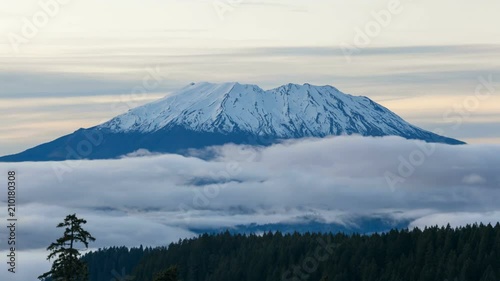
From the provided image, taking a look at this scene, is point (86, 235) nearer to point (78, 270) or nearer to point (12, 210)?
point (78, 270)

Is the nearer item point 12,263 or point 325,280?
point 325,280

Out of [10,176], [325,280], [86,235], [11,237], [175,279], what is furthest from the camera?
[10,176]

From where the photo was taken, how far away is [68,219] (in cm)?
7469

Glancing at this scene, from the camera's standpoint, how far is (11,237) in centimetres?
10000

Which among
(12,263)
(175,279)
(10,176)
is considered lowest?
(175,279)

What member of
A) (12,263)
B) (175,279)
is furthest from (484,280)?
(175,279)

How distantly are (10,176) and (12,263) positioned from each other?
744 centimetres

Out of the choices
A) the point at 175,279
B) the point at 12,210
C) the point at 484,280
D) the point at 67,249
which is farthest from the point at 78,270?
the point at 484,280

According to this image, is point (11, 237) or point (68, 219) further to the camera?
point (11, 237)

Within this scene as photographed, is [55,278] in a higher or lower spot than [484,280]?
lower

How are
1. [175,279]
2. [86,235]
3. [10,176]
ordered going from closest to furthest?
[86,235] < [175,279] < [10,176]

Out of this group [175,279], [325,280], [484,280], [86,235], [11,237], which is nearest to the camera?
[86,235]

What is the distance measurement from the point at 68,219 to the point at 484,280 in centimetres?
13408

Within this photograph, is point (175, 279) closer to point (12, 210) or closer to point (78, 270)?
point (78, 270)
